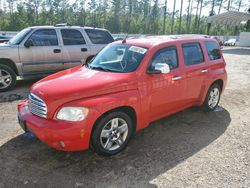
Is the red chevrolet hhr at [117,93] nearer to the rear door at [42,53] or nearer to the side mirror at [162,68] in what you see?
the side mirror at [162,68]

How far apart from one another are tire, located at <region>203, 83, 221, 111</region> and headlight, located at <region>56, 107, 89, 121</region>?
3.19m

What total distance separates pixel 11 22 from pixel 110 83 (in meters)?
50.4

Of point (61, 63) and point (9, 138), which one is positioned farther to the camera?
point (61, 63)

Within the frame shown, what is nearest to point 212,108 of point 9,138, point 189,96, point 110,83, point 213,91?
point 213,91

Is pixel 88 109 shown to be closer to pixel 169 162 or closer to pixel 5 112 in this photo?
pixel 169 162

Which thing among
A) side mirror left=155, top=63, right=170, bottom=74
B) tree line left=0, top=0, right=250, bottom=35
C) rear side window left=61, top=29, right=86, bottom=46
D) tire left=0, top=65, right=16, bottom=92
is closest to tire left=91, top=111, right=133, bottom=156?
side mirror left=155, top=63, right=170, bottom=74

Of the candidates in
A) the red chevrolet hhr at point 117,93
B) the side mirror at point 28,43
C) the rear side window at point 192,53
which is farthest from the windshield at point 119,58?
the side mirror at point 28,43

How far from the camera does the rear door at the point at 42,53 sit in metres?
7.77

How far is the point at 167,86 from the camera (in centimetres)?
459

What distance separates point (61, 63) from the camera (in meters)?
8.35

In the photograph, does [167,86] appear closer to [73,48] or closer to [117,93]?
[117,93]

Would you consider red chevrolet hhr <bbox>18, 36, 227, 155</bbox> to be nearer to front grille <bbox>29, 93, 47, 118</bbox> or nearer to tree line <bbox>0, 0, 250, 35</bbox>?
front grille <bbox>29, 93, 47, 118</bbox>

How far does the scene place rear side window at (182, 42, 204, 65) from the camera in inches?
199

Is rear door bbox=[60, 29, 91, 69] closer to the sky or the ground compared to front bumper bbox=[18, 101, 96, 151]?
closer to the sky
